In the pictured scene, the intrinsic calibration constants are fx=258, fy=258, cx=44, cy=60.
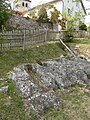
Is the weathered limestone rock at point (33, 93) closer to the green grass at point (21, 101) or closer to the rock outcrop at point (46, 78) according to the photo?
the rock outcrop at point (46, 78)

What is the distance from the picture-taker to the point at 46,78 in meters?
14.2

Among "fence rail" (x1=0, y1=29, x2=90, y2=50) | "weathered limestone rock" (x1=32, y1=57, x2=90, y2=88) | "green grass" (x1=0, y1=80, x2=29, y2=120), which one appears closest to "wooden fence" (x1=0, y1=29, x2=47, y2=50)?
"fence rail" (x1=0, y1=29, x2=90, y2=50)

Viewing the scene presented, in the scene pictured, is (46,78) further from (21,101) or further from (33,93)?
(21,101)

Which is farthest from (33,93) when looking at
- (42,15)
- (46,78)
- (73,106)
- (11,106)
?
(42,15)

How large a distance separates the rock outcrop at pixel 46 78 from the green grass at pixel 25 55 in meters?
0.65

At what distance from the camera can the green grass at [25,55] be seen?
14.6m

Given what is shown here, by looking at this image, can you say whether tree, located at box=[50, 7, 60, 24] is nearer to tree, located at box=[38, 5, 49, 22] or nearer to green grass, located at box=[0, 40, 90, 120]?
tree, located at box=[38, 5, 49, 22]

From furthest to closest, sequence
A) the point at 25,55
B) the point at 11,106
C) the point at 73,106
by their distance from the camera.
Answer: the point at 25,55, the point at 73,106, the point at 11,106

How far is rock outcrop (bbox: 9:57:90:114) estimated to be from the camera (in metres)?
11.8

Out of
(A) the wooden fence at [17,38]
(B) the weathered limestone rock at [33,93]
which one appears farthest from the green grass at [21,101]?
(A) the wooden fence at [17,38]

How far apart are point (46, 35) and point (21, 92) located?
13.0 metres

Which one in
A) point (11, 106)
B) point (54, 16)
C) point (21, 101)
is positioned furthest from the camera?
point (54, 16)

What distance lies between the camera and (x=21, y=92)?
38.9ft

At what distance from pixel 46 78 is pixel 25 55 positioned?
149 inches
